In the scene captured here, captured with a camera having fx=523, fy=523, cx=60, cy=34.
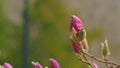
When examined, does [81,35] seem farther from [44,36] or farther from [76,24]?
[44,36]

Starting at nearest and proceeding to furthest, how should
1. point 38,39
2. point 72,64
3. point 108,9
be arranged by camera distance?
point 72,64
point 38,39
point 108,9

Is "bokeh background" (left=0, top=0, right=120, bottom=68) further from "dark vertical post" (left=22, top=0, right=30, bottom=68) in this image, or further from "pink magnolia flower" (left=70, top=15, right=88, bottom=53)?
"pink magnolia flower" (left=70, top=15, right=88, bottom=53)

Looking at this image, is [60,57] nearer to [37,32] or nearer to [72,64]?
[72,64]

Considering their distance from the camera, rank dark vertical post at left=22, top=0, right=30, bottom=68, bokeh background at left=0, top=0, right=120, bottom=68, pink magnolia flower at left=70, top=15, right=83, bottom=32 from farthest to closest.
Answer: dark vertical post at left=22, top=0, right=30, bottom=68 < bokeh background at left=0, top=0, right=120, bottom=68 < pink magnolia flower at left=70, top=15, right=83, bottom=32

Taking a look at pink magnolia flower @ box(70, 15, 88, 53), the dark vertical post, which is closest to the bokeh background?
the dark vertical post

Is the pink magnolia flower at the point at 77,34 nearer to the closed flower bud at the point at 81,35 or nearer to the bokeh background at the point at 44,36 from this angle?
the closed flower bud at the point at 81,35

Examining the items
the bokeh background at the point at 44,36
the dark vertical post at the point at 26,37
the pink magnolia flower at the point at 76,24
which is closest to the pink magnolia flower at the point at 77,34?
the pink magnolia flower at the point at 76,24

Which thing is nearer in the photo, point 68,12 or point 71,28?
point 71,28

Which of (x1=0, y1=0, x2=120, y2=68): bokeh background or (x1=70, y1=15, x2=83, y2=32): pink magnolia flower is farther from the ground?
(x1=0, y1=0, x2=120, y2=68): bokeh background

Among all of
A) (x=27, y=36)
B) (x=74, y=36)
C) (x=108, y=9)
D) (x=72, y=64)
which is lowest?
(x=74, y=36)

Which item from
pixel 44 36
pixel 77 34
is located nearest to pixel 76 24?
pixel 77 34

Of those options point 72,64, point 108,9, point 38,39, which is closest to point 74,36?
point 72,64
